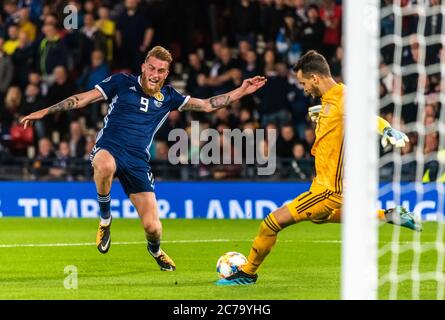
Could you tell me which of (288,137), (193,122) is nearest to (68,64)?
(193,122)

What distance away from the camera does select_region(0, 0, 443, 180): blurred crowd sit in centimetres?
1914

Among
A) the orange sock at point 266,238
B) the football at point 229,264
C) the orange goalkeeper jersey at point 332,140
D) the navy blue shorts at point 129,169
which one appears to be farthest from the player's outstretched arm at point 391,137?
the navy blue shorts at point 129,169

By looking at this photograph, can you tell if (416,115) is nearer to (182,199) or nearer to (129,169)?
(182,199)

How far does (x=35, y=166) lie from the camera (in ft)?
63.6

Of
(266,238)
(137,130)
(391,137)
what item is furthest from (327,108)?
(137,130)

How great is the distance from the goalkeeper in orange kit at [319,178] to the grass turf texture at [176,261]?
33 cm

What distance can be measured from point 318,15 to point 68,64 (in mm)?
4360

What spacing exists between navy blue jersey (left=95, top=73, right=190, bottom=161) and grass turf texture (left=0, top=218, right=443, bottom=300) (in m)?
1.26

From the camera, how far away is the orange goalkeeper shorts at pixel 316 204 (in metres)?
10.2

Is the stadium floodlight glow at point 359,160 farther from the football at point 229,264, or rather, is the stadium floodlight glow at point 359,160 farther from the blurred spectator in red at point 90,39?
the blurred spectator in red at point 90,39

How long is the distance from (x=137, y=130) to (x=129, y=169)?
1.41ft

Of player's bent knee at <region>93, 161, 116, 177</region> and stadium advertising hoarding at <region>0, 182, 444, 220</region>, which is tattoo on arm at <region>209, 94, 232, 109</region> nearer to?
player's bent knee at <region>93, 161, 116, 177</region>

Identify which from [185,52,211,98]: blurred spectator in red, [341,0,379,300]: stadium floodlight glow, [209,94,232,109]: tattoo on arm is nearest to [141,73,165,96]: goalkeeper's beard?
[209,94,232,109]: tattoo on arm

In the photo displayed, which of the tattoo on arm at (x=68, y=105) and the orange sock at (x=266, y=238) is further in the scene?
the tattoo on arm at (x=68, y=105)
